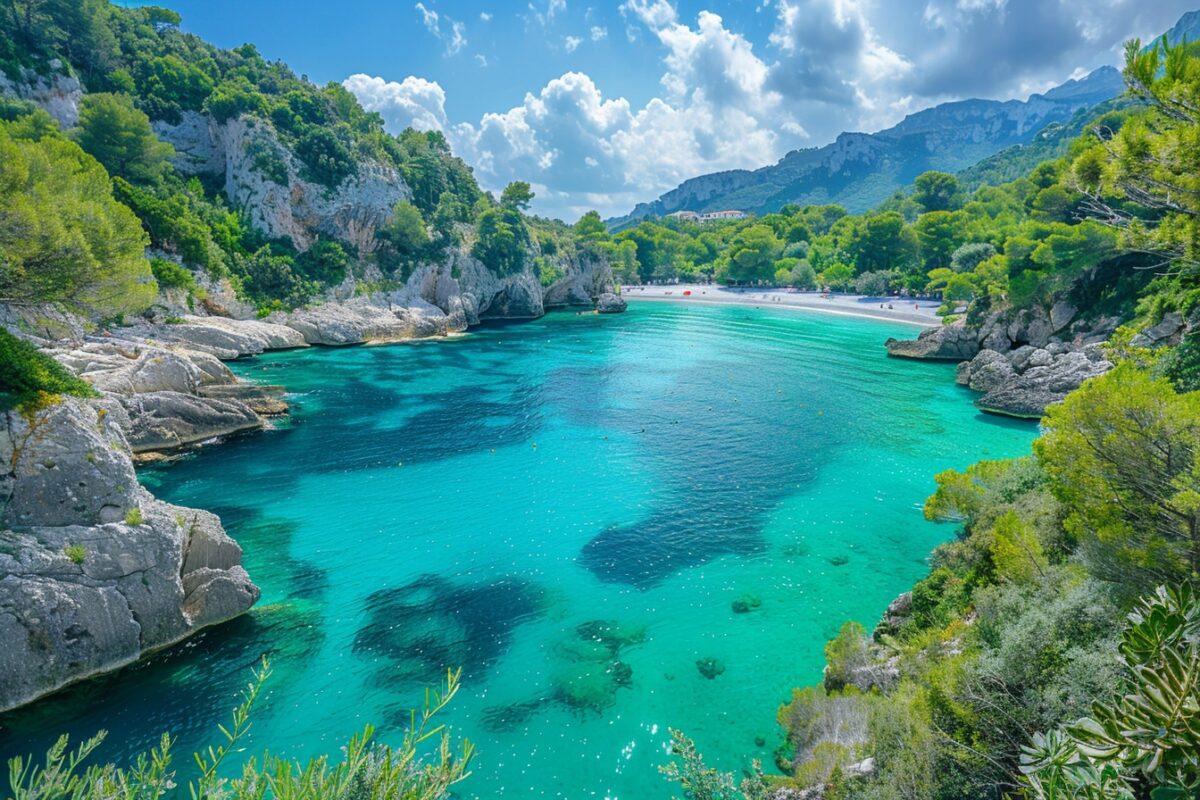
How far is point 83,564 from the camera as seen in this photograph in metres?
12.1

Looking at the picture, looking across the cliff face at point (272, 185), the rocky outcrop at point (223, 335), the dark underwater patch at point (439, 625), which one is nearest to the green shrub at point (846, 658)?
the dark underwater patch at point (439, 625)

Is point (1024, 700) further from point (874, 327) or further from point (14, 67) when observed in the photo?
point (14, 67)

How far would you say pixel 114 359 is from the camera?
92.7 ft

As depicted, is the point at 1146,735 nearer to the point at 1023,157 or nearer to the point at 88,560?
the point at 88,560

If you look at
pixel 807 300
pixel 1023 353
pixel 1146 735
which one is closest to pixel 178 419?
pixel 1146 735

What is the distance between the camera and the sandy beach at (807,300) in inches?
2756

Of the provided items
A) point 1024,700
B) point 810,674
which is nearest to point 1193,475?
point 1024,700

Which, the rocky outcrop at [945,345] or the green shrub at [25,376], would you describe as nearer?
the green shrub at [25,376]

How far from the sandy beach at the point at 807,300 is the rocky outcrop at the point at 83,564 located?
232 feet

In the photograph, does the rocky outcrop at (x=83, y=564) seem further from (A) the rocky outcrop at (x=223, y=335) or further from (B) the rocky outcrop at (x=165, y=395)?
(A) the rocky outcrop at (x=223, y=335)

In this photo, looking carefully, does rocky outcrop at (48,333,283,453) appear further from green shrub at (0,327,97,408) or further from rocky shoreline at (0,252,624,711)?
green shrub at (0,327,97,408)

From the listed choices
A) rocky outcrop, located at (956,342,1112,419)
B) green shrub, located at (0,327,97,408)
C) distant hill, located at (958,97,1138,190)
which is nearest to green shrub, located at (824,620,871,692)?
green shrub, located at (0,327,97,408)

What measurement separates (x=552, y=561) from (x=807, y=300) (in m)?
80.6

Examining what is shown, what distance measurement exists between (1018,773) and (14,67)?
248 feet
